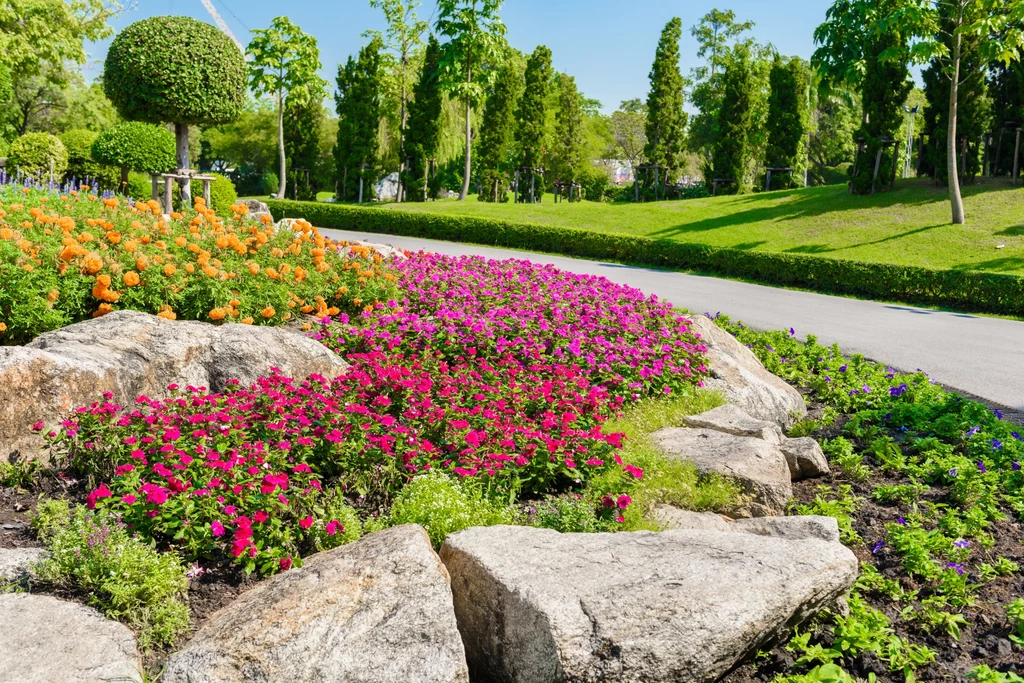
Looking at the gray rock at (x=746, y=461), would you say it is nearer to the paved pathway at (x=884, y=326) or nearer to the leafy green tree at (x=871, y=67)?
the paved pathway at (x=884, y=326)

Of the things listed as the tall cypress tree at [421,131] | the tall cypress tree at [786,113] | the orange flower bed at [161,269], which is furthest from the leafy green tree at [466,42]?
the orange flower bed at [161,269]

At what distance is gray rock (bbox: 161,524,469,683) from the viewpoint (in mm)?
2850

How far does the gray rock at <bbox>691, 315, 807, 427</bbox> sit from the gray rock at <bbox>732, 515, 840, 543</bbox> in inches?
102

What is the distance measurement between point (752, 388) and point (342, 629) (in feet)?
16.6

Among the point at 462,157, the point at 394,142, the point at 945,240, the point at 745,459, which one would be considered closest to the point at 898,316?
the point at 945,240

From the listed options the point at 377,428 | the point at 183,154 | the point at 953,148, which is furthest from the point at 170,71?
the point at 953,148

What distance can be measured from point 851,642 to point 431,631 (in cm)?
192

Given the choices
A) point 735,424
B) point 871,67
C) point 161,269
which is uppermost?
point 871,67

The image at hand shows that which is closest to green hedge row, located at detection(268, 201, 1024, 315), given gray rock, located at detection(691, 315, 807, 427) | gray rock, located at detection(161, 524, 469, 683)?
gray rock, located at detection(691, 315, 807, 427)

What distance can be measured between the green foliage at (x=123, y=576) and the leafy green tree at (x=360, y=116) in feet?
122

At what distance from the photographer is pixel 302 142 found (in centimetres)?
4156

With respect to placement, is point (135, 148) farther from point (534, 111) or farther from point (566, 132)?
point (566, 132)

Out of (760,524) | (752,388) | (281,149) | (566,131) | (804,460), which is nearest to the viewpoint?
(760,524)

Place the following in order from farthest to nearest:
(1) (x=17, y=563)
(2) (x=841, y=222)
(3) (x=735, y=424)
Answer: (2) (x=841, y=222)
(3) (x=735, y=424)
(1) (x=17, y=563)
